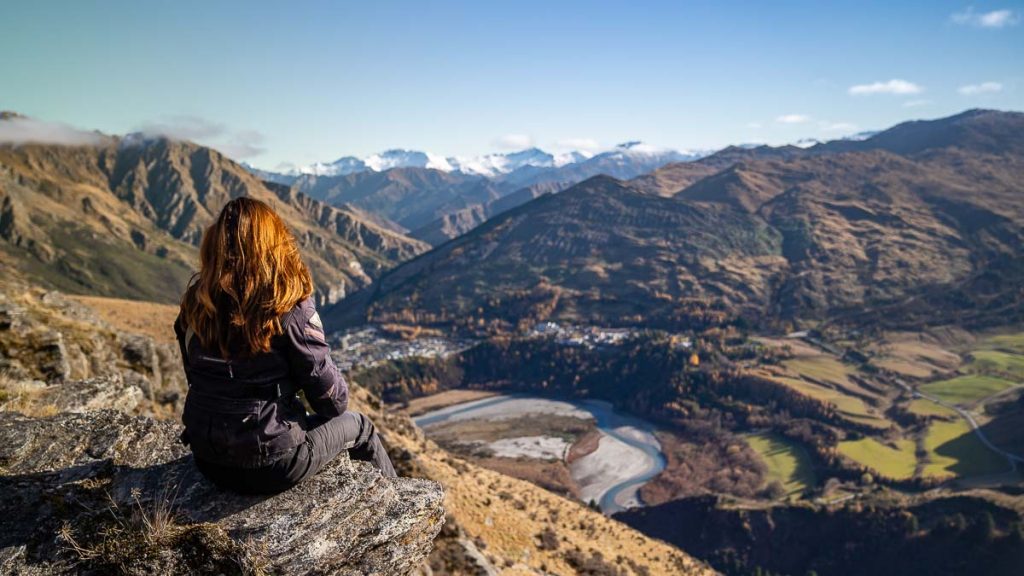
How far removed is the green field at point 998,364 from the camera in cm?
16100

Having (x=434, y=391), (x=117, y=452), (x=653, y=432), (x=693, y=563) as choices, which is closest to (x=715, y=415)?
(x=653, y=432)

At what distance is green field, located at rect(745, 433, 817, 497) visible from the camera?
388 feet

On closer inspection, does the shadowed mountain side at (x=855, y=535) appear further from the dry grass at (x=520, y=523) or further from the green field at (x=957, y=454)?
the dry grass at (x=520, y=523)

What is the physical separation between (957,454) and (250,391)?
151035mm

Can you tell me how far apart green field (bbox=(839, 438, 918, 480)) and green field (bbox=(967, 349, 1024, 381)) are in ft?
192

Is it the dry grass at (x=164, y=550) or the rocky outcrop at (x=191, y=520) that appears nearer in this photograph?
the dry grass at (x=164, y=550)

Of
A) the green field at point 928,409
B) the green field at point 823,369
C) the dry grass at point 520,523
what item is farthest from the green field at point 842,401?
the dry grass at point 520,523

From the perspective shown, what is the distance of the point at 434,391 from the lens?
646 feet

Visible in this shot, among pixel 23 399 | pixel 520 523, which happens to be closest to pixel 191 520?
pixel 23 399

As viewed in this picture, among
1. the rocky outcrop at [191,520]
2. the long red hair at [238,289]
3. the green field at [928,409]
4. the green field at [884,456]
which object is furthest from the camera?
the green field at [928,409]

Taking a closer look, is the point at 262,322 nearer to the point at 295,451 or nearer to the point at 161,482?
the point at 295,451

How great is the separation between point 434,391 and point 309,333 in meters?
195

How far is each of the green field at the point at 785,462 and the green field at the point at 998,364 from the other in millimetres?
72225

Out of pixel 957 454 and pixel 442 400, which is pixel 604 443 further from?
pixel 957 454
